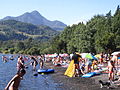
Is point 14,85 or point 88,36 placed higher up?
point 88,36

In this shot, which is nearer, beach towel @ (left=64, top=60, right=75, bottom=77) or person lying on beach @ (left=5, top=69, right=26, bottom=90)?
person lying on beach @ (left=5, top=69, right=26, bottom=90)

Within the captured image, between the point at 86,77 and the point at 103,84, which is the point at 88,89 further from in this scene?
the point at 86,77

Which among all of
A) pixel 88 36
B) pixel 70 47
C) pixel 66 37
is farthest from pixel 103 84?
pixel 66 37

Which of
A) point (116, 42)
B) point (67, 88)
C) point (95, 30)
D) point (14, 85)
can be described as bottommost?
point (67, 88)

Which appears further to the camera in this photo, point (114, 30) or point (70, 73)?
point (114, 30)

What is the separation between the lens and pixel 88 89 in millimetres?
20750

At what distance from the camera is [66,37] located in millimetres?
114062

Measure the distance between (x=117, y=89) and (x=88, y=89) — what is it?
2671 mm

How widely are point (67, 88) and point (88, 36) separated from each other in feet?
194

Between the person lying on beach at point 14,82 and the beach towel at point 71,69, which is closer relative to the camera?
the person lying on beach at point 14,82

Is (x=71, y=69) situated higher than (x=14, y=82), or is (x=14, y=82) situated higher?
(x=14, y=82)

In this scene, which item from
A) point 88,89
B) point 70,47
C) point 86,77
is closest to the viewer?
point 88,89

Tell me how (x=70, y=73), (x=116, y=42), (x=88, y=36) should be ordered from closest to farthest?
1. (x=70, y=73)
2. (x=116, y=42)
3. (x=88, y=36)

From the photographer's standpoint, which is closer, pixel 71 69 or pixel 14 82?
pixel 14 82
